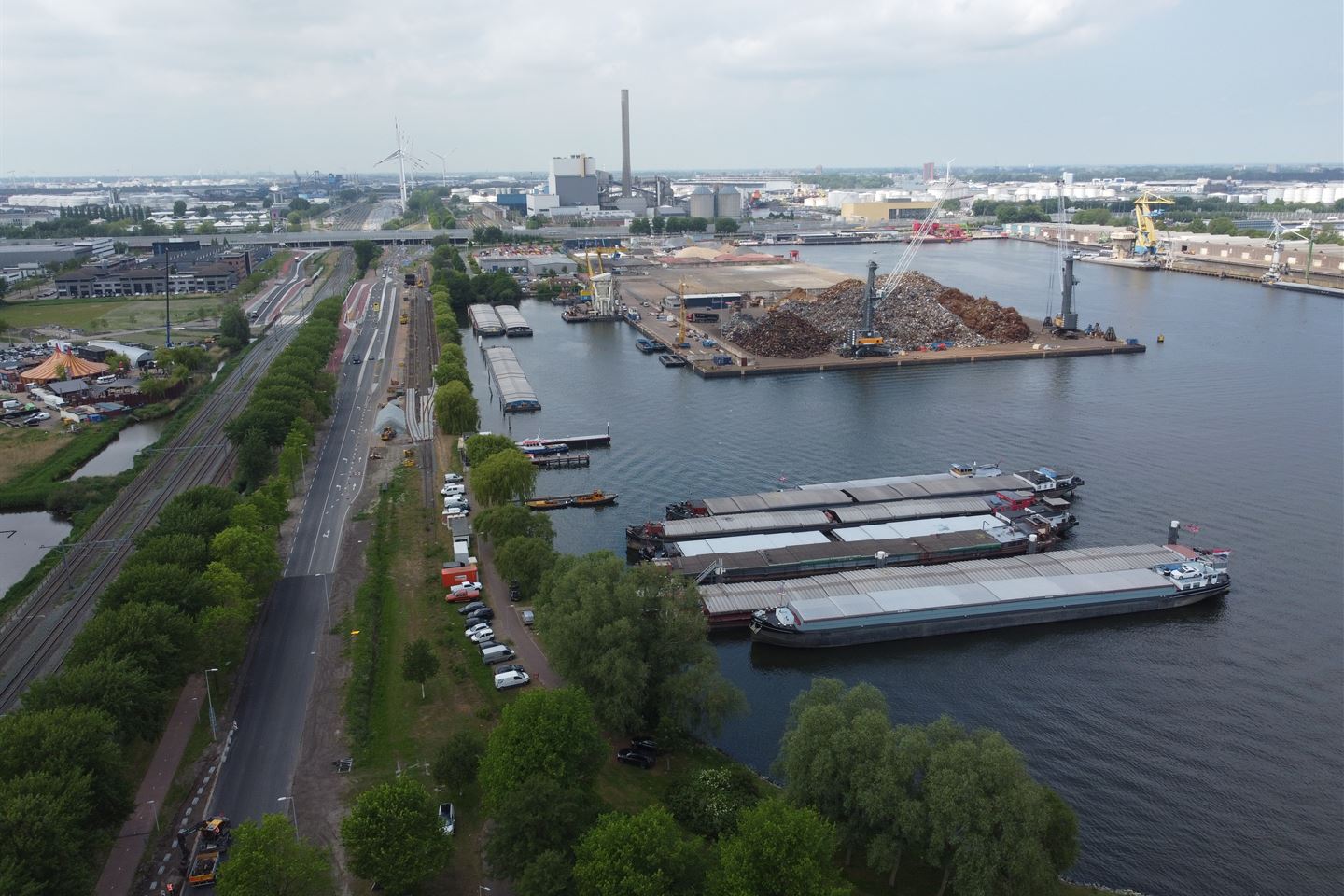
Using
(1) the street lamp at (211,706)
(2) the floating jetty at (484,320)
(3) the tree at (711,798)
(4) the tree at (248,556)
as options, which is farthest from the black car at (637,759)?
(2) the floating jetty at (484,320)

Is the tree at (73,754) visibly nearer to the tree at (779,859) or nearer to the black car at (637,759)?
the black car at (637,759)

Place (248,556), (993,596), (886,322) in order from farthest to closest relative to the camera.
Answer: (886,322) → (993,596) → (248,556)

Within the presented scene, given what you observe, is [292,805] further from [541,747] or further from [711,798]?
[711,798]

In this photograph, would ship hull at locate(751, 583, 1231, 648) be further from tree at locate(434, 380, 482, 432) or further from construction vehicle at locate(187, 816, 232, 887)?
tree at locate(434, 380, 482, 432)

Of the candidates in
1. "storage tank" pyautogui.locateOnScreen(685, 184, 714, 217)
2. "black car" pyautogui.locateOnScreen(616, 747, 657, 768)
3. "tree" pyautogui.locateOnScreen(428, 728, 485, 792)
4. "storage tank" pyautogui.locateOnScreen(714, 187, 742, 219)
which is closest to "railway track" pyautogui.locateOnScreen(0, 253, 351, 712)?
"tree" pyautogui.locateOnScreen(428, 728, 485, 792)

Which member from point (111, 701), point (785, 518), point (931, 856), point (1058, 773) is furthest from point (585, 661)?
point (785, 518)

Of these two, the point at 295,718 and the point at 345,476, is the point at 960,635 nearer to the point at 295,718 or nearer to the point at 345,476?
the point at 295,718

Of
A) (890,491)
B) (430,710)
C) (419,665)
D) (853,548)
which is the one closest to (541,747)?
(430,710)
